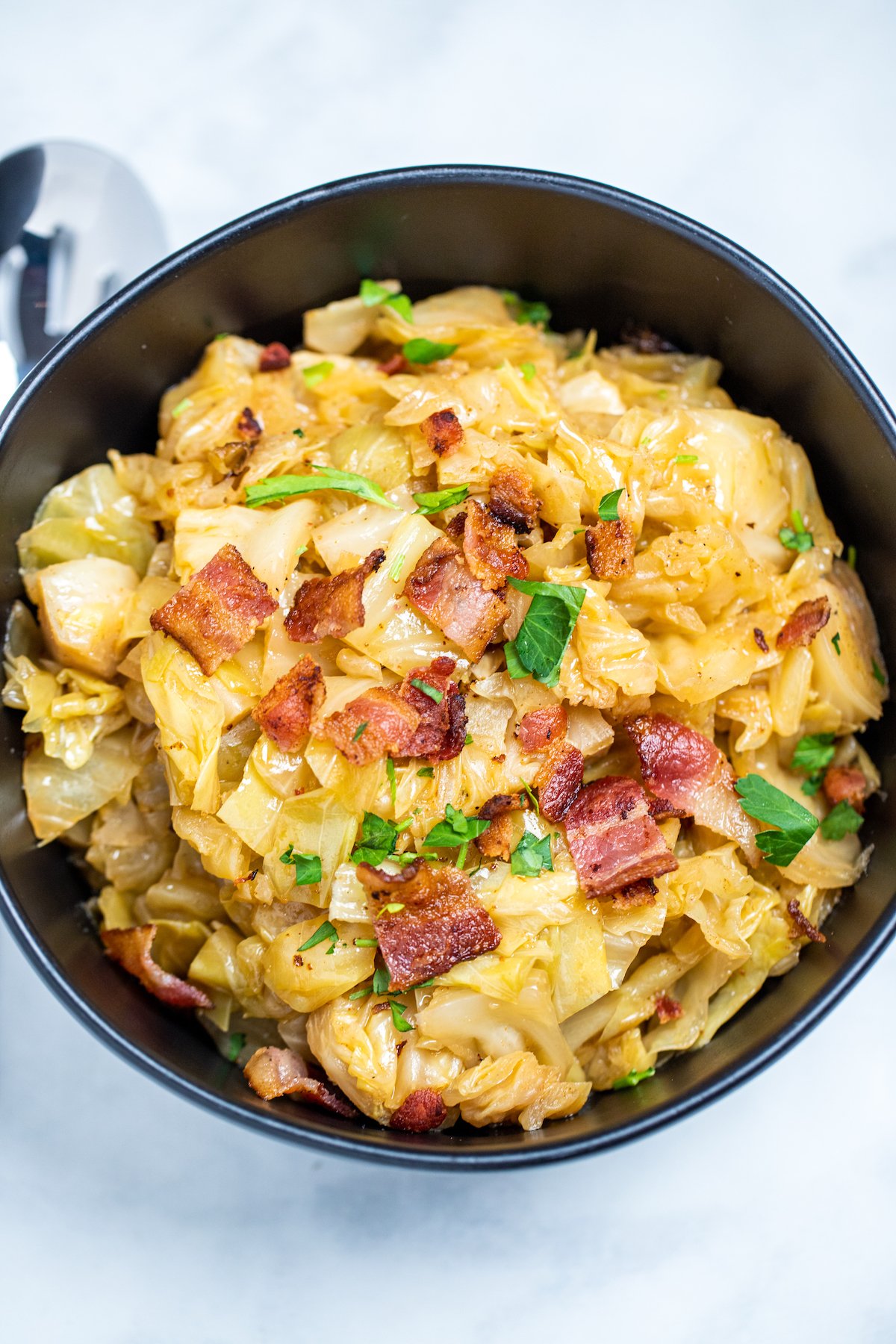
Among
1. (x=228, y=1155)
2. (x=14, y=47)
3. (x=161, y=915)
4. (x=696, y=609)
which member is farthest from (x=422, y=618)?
(x=14, y=47)

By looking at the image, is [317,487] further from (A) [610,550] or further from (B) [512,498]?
(A) [610,550]

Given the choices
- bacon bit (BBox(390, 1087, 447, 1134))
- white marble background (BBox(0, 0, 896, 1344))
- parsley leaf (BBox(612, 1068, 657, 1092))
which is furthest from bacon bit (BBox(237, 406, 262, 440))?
parsley leaf (BBox(612, 1068, 657, 1092))

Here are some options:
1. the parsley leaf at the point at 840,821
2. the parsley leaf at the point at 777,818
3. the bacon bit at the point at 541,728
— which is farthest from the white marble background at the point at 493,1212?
the bacon bit at the point at 541,728

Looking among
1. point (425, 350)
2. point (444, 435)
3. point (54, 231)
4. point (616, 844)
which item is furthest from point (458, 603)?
point (54, 231)

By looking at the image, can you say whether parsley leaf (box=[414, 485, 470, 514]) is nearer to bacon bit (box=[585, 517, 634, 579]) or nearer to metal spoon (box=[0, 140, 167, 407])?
bacon bit (box=[585, 517, 634, 579])

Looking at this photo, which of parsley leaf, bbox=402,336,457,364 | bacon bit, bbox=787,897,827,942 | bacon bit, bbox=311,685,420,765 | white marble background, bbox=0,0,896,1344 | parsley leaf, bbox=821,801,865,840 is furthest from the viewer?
white marble background, bbox=0,0,896,1344

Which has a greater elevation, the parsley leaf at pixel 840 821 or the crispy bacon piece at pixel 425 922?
the parsley leaf at pixel 840 821

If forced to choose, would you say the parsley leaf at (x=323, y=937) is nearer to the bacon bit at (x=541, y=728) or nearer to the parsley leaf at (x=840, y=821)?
→ the bacon bit at (x=541, y=728)
